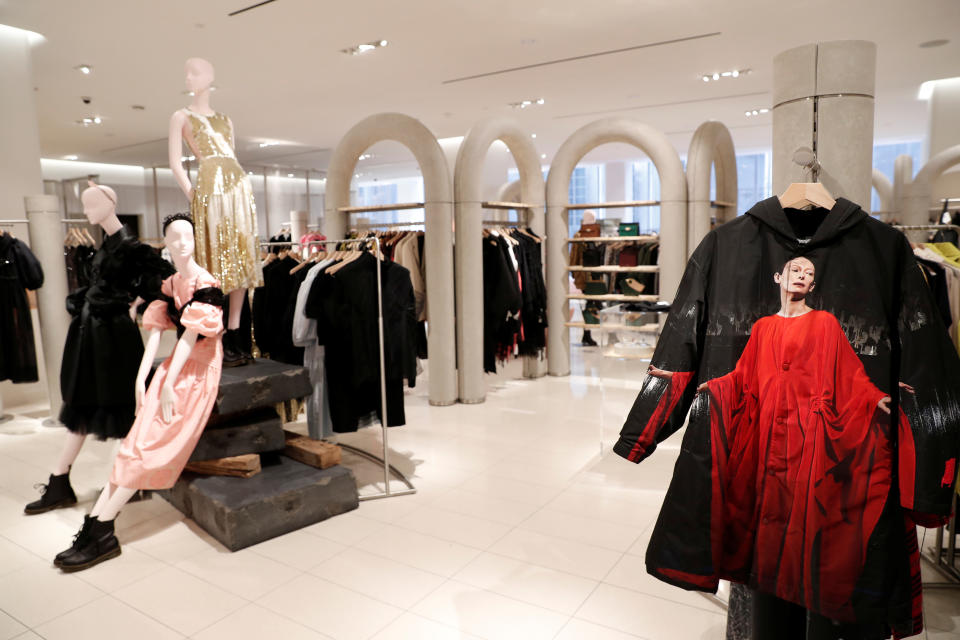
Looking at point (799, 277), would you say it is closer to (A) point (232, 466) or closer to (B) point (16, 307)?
(A) point (232, 466)

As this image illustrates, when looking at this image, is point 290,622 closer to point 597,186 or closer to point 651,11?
point 651,11

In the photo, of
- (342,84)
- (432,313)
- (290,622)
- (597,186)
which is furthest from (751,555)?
(597,186)

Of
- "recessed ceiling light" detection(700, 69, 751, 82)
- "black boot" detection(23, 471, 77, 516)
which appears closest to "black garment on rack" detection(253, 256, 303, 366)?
"black boot" detection(23, 471, 77, 516)

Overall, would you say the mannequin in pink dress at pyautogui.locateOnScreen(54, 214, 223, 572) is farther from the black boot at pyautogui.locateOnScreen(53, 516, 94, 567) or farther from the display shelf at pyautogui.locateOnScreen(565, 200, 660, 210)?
the display shelf at pyautogui.locateOnScreen(565, 200, 660, 210)

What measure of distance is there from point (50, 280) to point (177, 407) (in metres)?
3.25

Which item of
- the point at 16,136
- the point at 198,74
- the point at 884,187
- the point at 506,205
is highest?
the point at 16,136

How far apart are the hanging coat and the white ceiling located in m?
4.36

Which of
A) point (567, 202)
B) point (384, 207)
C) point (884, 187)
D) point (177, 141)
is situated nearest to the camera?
point (177, 141)

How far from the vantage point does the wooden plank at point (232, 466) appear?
341cm

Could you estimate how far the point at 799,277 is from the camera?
1.51 m

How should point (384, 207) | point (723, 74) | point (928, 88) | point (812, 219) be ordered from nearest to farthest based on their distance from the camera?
point (812, 219)
point (384, 207)
point (723, 74)
point (928, 88)

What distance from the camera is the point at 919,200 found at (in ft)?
24.6

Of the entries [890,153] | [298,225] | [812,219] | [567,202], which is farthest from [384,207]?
[890,153]

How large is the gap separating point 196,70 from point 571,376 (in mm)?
4733
